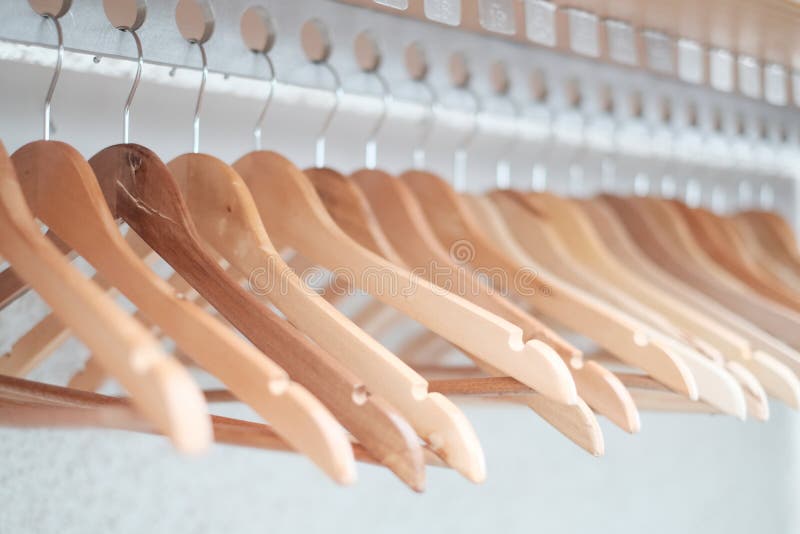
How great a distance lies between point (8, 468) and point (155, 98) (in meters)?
0.41

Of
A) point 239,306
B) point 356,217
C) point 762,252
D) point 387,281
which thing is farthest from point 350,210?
point 762,252

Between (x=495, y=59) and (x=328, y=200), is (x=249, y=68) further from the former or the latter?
(x=495, y=59)

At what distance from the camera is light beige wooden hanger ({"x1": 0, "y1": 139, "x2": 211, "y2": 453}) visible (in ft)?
1.22

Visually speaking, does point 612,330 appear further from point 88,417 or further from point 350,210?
point 88,417

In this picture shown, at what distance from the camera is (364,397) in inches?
19.1

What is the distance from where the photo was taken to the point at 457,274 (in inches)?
27.2

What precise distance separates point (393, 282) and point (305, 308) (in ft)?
0.29

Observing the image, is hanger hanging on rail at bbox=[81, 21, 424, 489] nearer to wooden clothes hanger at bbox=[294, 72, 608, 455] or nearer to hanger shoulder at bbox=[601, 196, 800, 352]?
wooden clothes hanger at bbox=[294, 72, 608, 455]

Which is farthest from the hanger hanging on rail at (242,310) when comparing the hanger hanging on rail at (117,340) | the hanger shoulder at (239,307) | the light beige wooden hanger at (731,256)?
the light beige wooden hanger at (731,256)

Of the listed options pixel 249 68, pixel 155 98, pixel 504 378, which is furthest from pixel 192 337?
pixel 155 98

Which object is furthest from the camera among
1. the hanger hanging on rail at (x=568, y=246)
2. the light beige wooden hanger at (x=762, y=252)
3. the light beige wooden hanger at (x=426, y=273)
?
the light beige wooden hanger at (x=762, y=252)

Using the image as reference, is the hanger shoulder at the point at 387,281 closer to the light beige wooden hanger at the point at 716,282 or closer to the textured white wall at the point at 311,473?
the textured white wall at the point at 311,473

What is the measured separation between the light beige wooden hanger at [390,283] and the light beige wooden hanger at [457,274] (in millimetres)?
51

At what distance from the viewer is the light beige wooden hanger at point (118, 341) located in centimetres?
37
